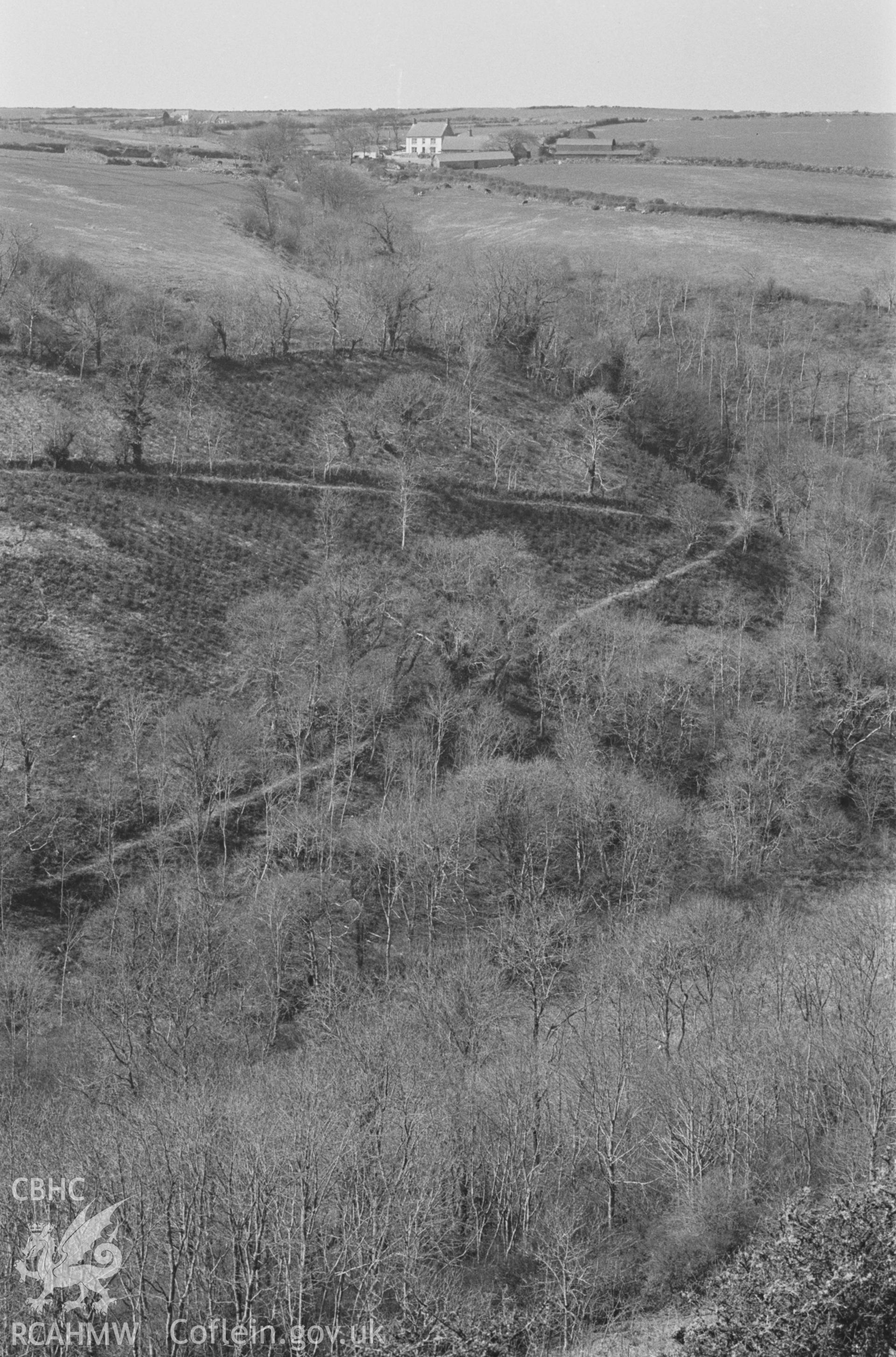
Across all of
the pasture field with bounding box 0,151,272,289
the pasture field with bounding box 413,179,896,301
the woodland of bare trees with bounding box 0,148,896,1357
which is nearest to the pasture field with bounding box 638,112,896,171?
the pasture field with bounding box 413,179,896,301

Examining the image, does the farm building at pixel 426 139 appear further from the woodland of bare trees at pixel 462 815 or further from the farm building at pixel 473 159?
the woodland of bare trees at pixel 462 815

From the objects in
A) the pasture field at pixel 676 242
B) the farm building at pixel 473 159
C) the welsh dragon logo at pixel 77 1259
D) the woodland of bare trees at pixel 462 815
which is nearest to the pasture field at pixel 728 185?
the farm building at pixel 473 159

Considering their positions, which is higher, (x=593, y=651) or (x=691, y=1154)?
(x=593, y=651)

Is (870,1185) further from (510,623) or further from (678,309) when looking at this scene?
(678,309)

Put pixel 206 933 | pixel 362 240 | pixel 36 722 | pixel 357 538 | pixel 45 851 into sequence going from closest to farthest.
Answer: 1. pixel 206 933
2. pixel 45 851
3. pixel 36 722
4. pixel 357 538
5. pixel 362 240

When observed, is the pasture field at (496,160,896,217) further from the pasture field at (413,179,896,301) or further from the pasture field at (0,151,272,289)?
the pasture field at (0,151,272,289)

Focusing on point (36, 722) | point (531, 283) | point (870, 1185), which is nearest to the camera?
point (870, 1185)

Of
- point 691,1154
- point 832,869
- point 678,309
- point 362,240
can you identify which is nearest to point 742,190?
point 678,309

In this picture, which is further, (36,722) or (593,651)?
(593,651)

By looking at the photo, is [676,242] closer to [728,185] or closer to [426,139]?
[728,185]
